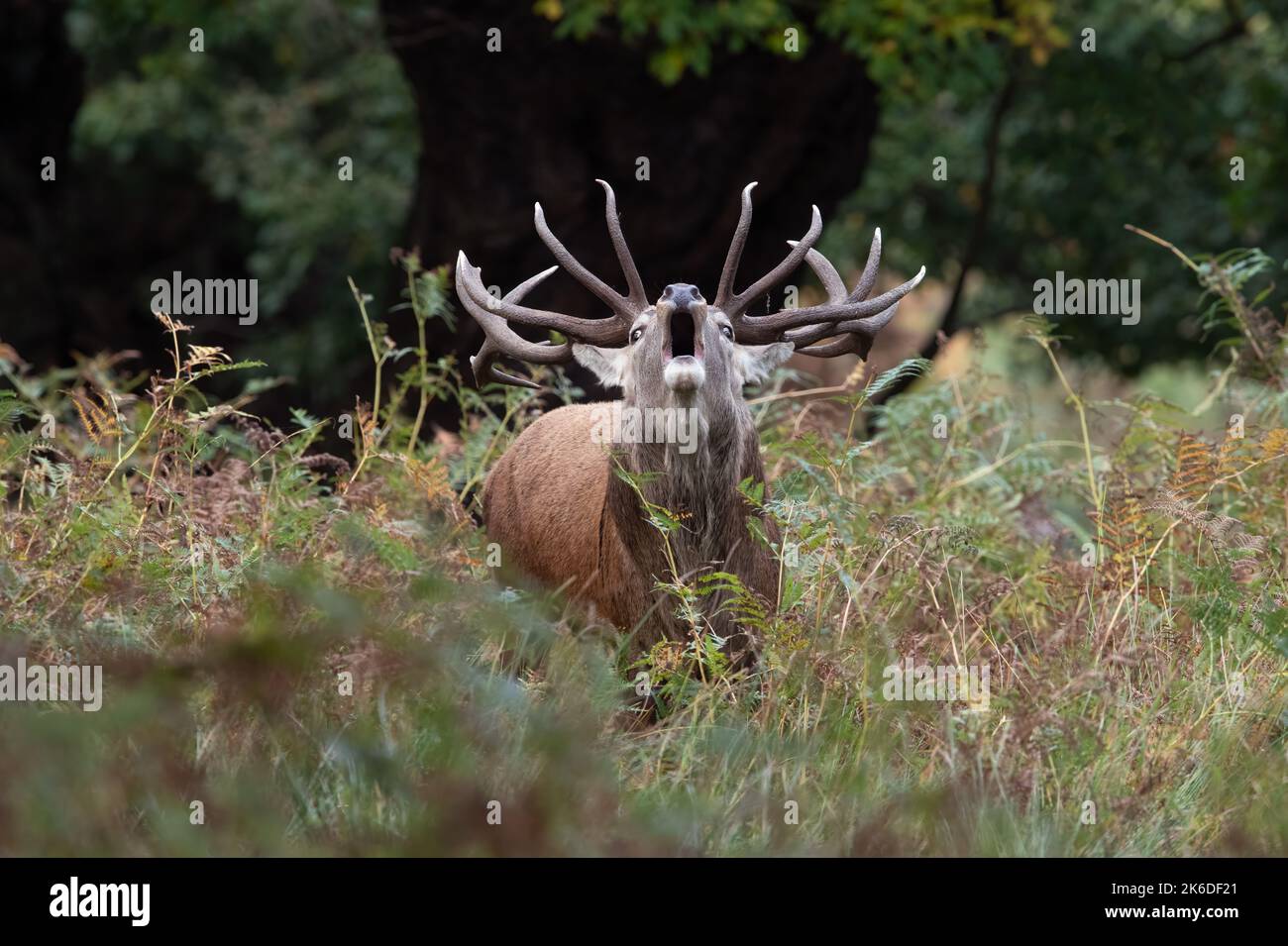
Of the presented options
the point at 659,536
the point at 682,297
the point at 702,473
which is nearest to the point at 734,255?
the point at 682,297

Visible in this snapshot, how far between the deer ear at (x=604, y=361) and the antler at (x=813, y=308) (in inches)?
18.1

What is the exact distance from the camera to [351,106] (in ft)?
56.4

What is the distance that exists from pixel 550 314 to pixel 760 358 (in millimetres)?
825

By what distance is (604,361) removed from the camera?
6.74 metres

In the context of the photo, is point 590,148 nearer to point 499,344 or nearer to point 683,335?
point 499,344

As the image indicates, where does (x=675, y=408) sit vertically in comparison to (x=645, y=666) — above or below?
above

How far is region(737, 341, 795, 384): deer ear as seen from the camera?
665cm

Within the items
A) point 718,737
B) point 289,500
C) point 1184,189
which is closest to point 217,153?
point 1184,189

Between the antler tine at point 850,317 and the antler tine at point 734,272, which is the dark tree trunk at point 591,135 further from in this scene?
the antler tine at point 734,272
